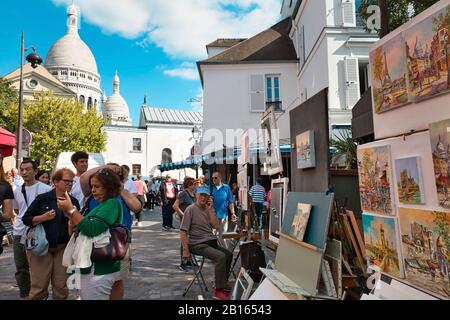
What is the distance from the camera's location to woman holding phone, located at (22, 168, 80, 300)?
345 cm

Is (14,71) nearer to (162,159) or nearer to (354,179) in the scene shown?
(162,159)

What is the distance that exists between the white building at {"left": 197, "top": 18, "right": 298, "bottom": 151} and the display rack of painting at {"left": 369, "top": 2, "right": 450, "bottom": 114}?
14066 mm

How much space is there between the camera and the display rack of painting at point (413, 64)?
203 cm

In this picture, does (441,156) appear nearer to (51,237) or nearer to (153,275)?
(51,237)

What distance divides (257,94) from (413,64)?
15003mm

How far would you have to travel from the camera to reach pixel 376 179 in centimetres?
268

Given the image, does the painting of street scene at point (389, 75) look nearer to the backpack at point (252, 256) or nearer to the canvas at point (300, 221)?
the canvas at point (300, 221)

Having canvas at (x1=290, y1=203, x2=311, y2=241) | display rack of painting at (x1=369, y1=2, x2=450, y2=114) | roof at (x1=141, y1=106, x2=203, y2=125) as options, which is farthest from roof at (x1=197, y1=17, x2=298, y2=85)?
roof at (x1=141, y1=106, x2=203, y2=125)

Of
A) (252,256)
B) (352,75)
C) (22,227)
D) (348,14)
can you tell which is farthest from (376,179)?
(348,14)

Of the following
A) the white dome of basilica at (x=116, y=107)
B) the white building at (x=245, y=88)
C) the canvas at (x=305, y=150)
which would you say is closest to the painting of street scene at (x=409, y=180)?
the canvas at (x=305, y=150)
